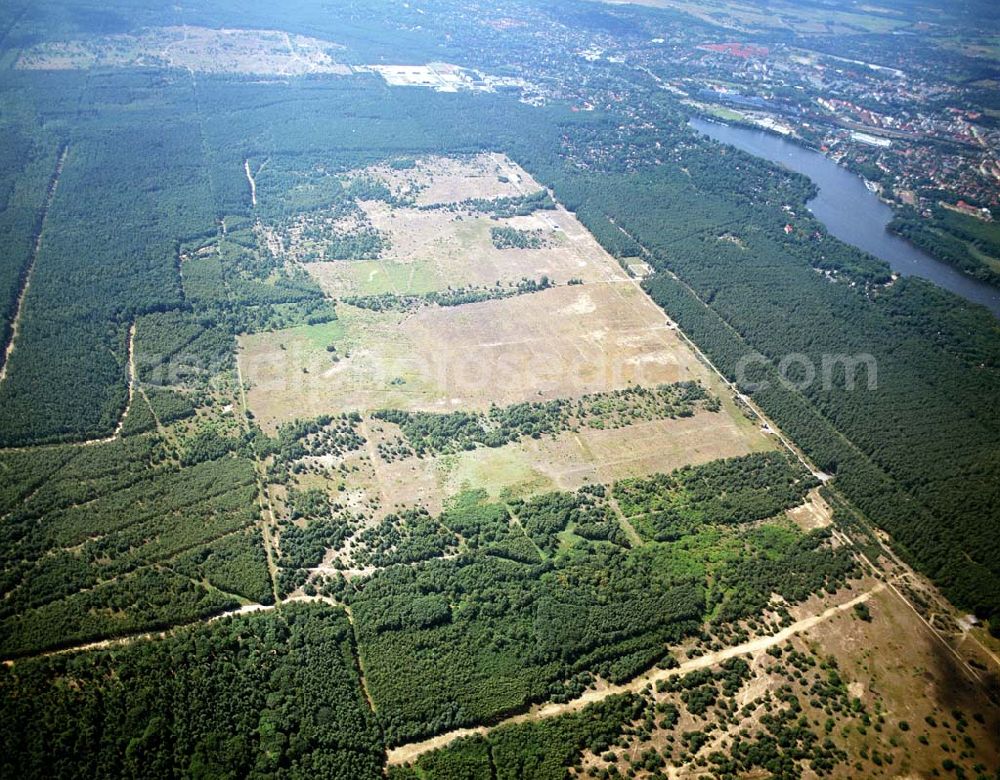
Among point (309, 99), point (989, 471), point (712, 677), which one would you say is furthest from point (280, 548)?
point (309, 99)

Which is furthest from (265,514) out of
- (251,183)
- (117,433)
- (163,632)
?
(251,183)

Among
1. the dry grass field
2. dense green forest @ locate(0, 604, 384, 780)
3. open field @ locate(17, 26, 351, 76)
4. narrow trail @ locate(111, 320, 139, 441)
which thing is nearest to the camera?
dense green forest @ locate(0, 604, 384, 780)

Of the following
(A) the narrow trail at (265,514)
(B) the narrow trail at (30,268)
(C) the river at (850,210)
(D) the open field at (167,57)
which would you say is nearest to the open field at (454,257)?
(A) the narrow trail at (265,514)

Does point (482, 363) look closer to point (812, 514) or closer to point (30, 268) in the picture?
point (812, 514)

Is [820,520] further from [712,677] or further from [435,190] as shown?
[435,190]

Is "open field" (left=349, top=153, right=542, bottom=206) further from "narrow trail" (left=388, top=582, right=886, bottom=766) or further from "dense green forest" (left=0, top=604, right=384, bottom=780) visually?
"narrow trail" (left=388, top=582, right=886, bottom=766)

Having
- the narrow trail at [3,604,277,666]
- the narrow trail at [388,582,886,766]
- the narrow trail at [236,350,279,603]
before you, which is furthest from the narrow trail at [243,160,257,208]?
the narrow trail at [388,582,886,766]

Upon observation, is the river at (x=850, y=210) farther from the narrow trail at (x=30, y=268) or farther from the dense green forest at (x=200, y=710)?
the narrow trail at (x=30, y=268)
